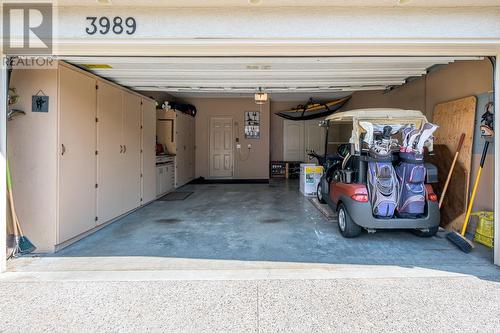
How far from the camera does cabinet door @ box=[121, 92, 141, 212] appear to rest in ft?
16.3

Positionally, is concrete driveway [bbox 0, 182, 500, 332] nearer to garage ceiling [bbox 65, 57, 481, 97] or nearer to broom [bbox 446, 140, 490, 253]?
broom [bbox 446, 140, 490, 253]

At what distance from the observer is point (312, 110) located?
32.9 feet

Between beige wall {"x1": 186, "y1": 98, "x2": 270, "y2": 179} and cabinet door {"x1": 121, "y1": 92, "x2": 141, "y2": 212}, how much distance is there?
4.79 metres

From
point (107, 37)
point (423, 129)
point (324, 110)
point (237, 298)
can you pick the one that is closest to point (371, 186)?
point (423, 129)

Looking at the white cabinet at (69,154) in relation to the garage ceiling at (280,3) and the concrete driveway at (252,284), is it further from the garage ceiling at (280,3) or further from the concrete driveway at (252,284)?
the garage ceiling at (280,3)

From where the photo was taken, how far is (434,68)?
4320 mm

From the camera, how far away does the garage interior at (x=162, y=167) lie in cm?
330

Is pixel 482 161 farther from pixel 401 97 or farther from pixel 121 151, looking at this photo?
pixel 121 151

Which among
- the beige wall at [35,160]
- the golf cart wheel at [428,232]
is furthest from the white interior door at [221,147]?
the golf cart wheel at [428,232]

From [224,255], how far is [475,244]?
3.03 m

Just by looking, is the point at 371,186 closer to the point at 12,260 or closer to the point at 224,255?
the point at 224,255

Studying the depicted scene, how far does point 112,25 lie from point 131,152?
276 cm

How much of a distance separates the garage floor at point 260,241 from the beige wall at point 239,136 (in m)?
4.86

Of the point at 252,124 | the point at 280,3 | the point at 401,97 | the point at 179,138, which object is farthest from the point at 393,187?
the point at 252,124
